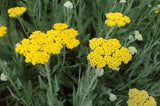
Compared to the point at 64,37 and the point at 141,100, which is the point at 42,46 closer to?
the point at 64,37

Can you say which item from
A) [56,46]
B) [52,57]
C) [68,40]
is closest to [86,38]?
[52,57]

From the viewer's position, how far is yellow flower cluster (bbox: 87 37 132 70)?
80 cm

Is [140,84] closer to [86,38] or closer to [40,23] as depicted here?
[86,38]

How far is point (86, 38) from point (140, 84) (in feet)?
1.44

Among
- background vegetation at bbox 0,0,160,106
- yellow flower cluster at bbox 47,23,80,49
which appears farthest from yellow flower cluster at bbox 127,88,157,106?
yellow flower cluster at bbox 47,23,80,49

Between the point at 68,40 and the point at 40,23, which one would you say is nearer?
the point at 68,40

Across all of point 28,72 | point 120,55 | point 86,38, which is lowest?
point 28,72

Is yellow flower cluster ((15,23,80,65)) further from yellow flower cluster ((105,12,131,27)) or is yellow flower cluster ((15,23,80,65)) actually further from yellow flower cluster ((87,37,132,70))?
yellow flower cluster ((105,12,131,27))

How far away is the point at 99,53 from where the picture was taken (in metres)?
0.82

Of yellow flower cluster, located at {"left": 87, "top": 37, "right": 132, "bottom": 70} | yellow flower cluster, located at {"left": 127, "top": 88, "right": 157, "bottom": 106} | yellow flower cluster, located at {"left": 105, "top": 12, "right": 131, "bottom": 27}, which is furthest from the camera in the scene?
yellow flower cluster, located at {"left": 105, "top": 12, "right": 131, "bottom": 27}

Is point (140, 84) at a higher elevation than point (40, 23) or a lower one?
lower

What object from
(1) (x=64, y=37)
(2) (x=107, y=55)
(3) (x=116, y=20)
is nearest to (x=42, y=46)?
(1) (x=64, y=37)

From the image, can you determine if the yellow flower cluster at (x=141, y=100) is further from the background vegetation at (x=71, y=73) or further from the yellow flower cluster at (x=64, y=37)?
the yellow flower cluster at (x=64, y=37)

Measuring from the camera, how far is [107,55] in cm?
82
